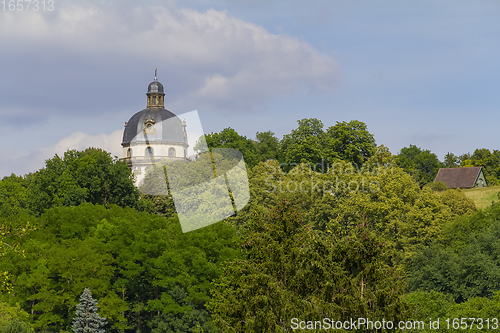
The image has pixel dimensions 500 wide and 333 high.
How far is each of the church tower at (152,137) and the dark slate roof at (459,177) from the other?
43.5 metres

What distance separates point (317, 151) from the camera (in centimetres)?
7494

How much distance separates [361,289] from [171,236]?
38912mm

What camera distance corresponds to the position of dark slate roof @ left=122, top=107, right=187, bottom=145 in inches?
4508

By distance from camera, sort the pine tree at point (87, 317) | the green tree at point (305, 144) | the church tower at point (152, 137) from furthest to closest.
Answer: the church tower at point (152, 137), the green tree at point (305, 144), the pine tree at point (87, 317)

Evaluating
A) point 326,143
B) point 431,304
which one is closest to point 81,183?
point 326,143

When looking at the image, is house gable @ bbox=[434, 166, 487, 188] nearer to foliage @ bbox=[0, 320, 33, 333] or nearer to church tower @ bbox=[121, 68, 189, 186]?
church tower @ bbox=[121, 68, 189, 186]

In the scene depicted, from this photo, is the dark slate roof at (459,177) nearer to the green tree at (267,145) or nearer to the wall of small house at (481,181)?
the wall of small house at (481,181)

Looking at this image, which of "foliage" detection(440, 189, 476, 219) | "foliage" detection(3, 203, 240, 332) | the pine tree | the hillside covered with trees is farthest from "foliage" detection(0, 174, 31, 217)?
"foliage" detection(440, 189, 476, 219)

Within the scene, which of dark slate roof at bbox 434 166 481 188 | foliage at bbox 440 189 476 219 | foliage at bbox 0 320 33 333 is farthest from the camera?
dark slate roof at bbox 434 166 481 188

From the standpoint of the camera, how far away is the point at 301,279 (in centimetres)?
1933

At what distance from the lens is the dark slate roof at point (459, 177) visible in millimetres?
92500

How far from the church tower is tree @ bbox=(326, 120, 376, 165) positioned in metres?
40.8

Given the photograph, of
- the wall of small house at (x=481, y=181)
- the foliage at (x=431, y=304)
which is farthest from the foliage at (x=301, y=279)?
the wall of small house at (x=481, y=181)

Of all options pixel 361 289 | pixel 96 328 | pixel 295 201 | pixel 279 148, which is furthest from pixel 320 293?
pixel 279 148
